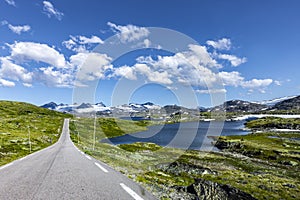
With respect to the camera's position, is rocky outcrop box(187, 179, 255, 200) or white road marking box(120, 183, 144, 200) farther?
rocky outcrop box(187, 179, 255, 200)

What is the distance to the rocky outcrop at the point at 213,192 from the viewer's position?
34.2 ft

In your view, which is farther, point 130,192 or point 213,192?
point 213,192

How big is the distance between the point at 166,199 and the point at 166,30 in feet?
123

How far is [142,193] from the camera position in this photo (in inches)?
Result: 364

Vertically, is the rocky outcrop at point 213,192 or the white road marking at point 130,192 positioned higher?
the white road marking at point 130,192

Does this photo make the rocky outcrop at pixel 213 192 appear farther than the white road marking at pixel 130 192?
Yes

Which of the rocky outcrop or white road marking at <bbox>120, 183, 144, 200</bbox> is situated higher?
white road marking at <bbox>120, 183, 144, 200</bbox>

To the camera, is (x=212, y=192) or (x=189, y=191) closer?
(x=212, y=192)

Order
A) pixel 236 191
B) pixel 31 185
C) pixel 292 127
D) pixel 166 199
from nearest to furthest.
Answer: pixel 166 199, pixel 31 185, pixel 236 191, pixel 292 127

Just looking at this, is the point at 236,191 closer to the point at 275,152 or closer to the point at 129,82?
the point at 129,82

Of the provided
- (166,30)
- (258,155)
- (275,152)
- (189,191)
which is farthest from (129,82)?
(275,152)

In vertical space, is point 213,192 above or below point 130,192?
below

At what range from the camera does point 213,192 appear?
1078 centimetres

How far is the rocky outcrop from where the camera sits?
1044 centimetres
